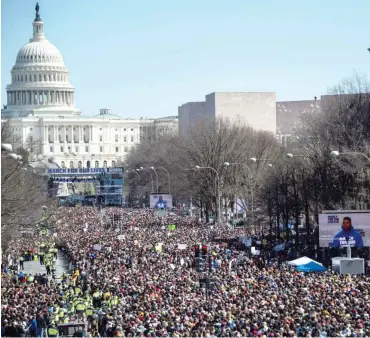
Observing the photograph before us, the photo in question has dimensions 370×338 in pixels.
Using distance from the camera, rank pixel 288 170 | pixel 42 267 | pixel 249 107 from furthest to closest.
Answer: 1. pixel 249 107
2. pixel 288 170
3. pixel 42 267

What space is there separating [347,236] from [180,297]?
9196 millimetres

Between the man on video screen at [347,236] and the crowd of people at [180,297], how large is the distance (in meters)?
1.76

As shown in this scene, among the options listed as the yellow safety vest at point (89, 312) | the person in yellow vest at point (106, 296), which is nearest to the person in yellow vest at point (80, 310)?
the yellow safety vest at point (89, 312)

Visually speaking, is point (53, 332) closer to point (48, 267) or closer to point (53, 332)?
point (53, 332)

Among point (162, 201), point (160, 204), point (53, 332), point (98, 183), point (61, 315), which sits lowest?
point (53, 332)

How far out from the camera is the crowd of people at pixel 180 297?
1085 inches

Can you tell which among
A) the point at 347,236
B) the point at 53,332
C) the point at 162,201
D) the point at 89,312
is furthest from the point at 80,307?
the point at 162,201

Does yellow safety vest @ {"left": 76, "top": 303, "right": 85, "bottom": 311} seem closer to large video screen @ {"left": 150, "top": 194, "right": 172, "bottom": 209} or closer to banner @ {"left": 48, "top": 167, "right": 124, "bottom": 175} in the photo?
large video screen @ {"left": 150, "top": 194, "right": 172, "bottom": 209}

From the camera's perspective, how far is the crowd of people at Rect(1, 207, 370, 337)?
2755 cm

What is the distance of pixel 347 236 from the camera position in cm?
4212

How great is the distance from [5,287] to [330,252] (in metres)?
14.6

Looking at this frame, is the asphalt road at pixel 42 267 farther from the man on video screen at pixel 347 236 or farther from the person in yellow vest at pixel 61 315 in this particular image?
the person in yellow vest at pixel 61 315

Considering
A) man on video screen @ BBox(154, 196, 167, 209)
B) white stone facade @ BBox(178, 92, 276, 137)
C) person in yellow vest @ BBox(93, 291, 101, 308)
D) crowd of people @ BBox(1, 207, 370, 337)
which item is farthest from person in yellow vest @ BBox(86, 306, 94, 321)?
white stone facade @ BBox(178, 92, 276, 137)

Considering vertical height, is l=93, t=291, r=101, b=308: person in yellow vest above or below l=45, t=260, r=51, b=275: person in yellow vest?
below
